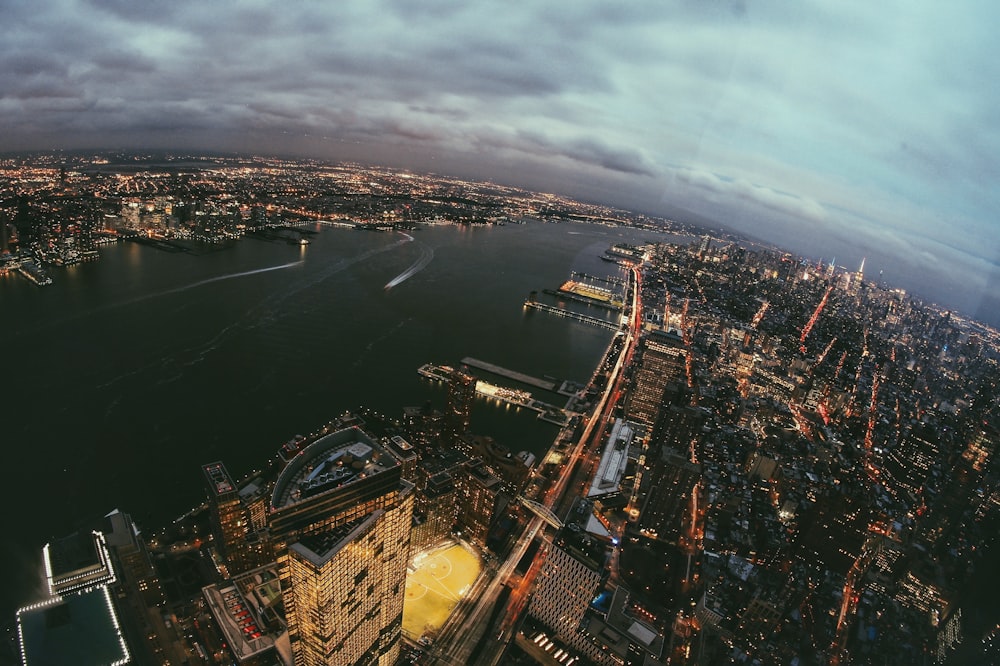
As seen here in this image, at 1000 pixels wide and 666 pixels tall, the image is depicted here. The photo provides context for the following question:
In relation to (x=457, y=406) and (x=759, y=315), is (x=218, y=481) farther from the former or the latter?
(x=759, y=315)

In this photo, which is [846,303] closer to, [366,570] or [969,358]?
[969,358]

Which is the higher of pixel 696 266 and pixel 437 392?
pixel 696 266

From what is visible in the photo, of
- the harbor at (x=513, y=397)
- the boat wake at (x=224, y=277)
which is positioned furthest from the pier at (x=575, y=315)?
the boat wake at (x=224, y=277)

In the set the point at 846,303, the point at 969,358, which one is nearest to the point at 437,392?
the point at 969,358

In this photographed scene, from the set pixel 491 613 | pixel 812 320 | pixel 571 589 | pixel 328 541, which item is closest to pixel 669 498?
pixel 571 589

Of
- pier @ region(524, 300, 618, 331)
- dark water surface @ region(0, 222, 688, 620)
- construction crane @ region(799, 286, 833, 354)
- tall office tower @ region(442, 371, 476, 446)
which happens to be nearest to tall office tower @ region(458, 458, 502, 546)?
tall office tower @ region(442, 371, 476, 446)

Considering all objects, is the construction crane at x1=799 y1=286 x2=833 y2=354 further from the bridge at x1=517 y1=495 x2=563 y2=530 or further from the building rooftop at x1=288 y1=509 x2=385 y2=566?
the building rooftop at x1=288 y1=509 x2=385 y2=566

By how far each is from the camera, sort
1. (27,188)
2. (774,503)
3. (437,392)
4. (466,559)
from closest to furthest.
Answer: (466,559) → (774,503) → (437,392) → (27,188)
